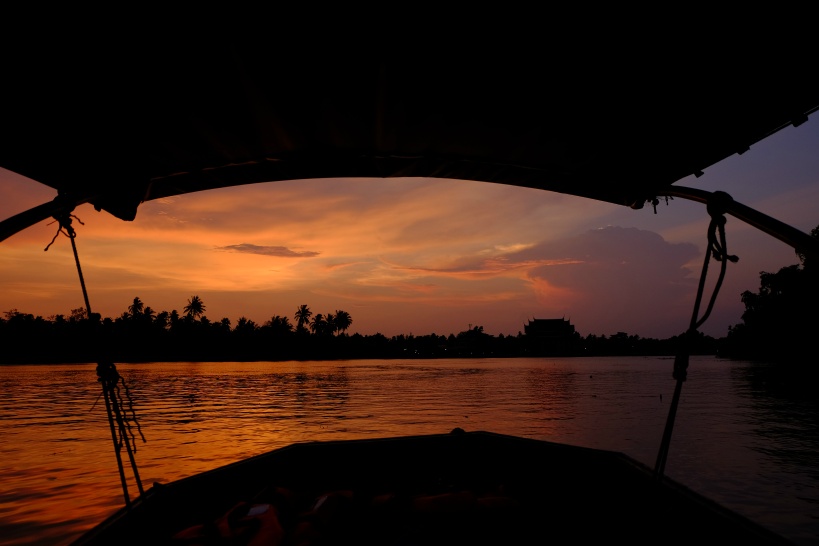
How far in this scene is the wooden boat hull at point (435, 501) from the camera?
10.9 feet

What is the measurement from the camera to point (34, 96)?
2145 millimetres

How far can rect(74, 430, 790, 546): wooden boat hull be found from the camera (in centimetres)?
331

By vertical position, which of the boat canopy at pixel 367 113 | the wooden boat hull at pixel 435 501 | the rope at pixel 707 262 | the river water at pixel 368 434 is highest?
the boat canopy at pixel 367 113

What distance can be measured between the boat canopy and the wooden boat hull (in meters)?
2.18

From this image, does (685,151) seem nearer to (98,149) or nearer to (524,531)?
(524,531)

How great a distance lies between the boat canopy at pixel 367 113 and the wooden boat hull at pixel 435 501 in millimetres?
2177

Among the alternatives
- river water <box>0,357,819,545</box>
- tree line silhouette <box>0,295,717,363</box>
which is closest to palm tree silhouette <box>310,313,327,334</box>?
tree line silhouette <box>0,295,717,363</box>

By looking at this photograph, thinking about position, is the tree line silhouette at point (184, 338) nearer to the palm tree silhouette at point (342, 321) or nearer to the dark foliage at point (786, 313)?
the palm tree silhouette at point (342, 321)

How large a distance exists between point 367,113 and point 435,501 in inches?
A: 120

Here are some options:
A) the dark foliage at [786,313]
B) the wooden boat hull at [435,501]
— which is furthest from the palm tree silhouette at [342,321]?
the wooden boat hull at [435,501]

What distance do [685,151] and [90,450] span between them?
21436 mm

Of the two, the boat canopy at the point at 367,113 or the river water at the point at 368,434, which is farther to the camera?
the river water at the point at 368,434

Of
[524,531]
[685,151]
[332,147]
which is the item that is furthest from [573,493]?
[332,147]

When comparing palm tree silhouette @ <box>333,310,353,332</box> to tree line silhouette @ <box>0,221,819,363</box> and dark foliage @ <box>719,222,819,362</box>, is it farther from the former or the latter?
dark foliage @ <box>719,222,819,362</box>
